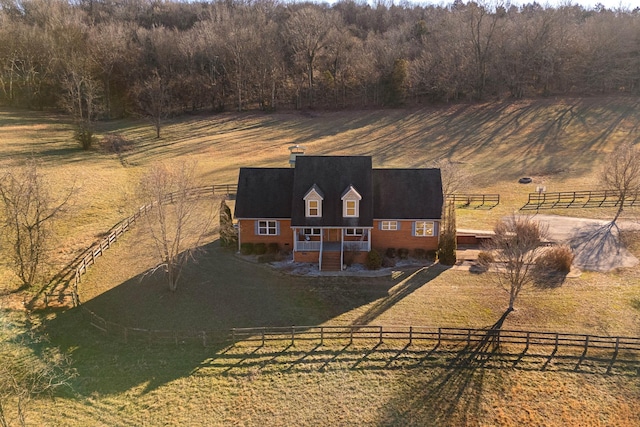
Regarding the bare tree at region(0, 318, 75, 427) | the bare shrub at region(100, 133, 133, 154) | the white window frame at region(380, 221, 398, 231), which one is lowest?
the bare tree at region(0, 318, 75, 427)

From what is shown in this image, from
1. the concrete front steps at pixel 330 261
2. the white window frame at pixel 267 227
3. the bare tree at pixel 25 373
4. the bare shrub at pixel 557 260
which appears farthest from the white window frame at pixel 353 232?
the bare tree at pixel 25 373

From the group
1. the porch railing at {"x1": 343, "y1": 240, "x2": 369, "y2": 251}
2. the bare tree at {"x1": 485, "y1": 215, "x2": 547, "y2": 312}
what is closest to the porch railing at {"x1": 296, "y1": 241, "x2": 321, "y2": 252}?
the porch railing at {"x1": 343, "y1": 240, "x2": 369, "y2": 251}

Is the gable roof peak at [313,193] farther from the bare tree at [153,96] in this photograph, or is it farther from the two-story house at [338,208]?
the bare tree at [153,96]

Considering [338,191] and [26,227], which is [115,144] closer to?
[26,227]

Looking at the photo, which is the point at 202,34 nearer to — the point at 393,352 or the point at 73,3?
the point at 73,3

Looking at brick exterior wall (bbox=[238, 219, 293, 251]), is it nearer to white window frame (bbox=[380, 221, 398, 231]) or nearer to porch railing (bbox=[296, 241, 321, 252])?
porch railing (bbox=[296, 241, 321, 252])

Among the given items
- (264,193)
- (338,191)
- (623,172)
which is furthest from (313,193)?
(623,172)

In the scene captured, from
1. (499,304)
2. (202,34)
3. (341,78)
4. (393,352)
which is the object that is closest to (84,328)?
(393,352)
